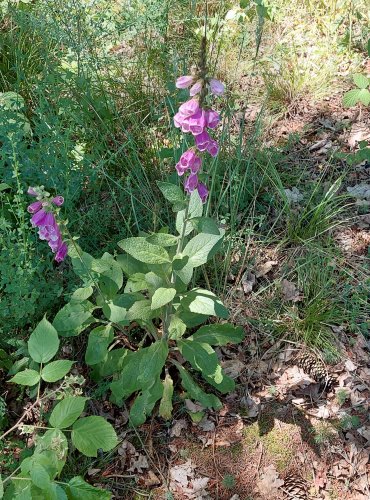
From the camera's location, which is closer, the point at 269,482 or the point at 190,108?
the point at 190,108

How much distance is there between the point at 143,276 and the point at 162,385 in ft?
1.69

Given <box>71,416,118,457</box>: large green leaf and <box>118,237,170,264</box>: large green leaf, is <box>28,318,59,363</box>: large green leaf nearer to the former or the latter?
<box>71,416,118,457</box>: large green leaf

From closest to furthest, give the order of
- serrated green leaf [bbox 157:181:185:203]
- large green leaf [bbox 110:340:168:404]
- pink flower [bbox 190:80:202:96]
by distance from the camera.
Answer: pink flower [bbox 190:80:202:96], serrated green leaf [bbox 157:181:185:203], large green leaf [bbox 110:340:168:404]

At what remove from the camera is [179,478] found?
2.26 m

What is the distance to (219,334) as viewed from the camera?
2.31 metres

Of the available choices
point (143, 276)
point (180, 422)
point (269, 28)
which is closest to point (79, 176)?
point (143, 276)

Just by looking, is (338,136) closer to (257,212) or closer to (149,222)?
(257,212)

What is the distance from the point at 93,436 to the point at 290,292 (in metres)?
1.38

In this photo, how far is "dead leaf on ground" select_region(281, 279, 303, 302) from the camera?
2.73 metres

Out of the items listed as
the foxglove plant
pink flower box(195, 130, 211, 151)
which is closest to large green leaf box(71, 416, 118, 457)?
the foxglove plant

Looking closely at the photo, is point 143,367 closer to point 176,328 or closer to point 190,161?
point 176,328

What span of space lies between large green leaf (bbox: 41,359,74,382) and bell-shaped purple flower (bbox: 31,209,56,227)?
19.8 inches

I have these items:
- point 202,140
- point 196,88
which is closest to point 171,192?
point 202,140

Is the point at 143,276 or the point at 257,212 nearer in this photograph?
the point at 143,276
